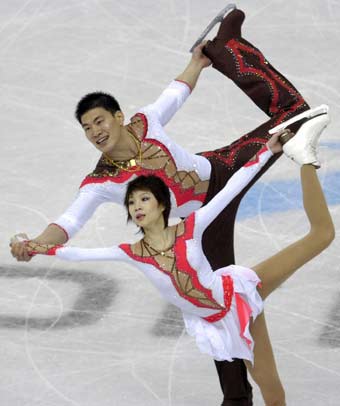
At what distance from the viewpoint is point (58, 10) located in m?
9.60

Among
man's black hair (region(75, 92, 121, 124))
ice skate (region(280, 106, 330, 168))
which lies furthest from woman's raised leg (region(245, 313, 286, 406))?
man's black hair (region(75, 92, 121, 124))

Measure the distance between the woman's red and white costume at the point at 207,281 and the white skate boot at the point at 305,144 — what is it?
3.6 inches

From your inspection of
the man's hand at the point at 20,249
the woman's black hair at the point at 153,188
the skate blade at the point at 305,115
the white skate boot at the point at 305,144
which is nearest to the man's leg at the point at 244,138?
the skate blade at the point at 305,115

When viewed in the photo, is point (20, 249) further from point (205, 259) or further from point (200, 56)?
point (200, 56)

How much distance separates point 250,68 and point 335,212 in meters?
1.63

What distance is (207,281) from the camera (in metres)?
5.28

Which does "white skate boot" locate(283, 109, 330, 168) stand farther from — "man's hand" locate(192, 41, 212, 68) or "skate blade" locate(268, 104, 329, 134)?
"man's hand" locate(192, 41, 212, 68)

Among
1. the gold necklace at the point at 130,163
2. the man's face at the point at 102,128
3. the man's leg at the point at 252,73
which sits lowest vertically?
the gold necklace at the point at 130,163

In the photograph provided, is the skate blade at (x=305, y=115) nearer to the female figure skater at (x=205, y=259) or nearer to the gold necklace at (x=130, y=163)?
the female figure skater at (x=205, y=259)

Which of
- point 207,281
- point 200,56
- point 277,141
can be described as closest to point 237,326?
point 207,281

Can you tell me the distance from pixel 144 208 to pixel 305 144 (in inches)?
26.5

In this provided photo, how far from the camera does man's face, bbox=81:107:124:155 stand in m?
5.55

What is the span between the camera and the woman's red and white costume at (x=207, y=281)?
17.1ft

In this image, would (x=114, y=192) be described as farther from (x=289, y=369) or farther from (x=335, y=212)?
(x=335, y=212)
